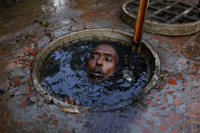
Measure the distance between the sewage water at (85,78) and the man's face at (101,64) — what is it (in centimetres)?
21

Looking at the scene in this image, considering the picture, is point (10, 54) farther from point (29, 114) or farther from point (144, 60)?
point (144, 60)

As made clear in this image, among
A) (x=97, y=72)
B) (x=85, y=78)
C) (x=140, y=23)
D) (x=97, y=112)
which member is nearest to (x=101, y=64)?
(x=97, y=72)

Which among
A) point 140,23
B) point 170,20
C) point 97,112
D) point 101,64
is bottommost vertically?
point 97,112

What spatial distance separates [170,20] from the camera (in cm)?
468

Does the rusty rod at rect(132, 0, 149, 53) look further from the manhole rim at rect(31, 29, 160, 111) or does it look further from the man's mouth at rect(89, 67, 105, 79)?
the man's mouth at rect(89, 67, 105, 79)

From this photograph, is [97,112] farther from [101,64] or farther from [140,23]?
[140,23]

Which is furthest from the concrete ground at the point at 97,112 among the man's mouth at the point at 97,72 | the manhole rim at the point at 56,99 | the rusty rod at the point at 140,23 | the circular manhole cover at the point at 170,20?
the man's mouth at the point at 97,72

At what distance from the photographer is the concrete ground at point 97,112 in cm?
233

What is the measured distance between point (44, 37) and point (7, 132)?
9.93ft

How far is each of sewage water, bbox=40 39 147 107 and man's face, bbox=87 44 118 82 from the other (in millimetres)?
209

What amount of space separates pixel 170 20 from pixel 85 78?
352 cm

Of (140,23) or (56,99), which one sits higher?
(140,23)

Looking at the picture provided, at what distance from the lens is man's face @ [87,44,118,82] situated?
3.38 metres

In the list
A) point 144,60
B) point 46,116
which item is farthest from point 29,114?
point 144,60
